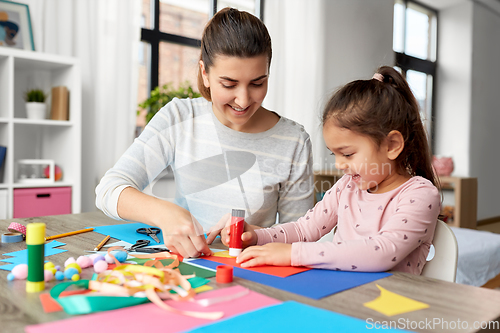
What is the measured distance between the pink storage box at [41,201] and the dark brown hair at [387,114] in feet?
5.57

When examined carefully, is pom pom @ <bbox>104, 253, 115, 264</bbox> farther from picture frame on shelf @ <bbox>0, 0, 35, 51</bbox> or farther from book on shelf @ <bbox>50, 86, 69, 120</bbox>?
picture frame on shelf @ <bbox>0, 0, 35, 51</bbox>

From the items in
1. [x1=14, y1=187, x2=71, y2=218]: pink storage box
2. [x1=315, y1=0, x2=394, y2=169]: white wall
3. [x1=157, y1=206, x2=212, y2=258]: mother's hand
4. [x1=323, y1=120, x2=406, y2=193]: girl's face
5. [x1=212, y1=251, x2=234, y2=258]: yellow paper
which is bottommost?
[x1=14, y1=187, x2=71, y2=218]: pink storage box

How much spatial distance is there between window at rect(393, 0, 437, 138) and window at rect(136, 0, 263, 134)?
82.1 inches

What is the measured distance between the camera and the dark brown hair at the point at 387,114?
97 cm

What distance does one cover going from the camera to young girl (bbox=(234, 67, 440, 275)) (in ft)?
2.83

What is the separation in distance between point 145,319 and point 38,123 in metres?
1.95

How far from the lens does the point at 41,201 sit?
6.97 feet

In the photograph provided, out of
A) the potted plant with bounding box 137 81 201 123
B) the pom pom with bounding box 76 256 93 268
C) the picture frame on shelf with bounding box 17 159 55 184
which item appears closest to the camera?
the pom pom with bounding box 76 256 93 268

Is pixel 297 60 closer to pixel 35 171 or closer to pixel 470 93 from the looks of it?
pixel 35 171

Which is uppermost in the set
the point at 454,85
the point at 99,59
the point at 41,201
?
the point at 454,85

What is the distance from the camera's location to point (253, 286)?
638mm

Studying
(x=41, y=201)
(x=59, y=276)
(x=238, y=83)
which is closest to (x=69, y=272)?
(x=59, y=276)

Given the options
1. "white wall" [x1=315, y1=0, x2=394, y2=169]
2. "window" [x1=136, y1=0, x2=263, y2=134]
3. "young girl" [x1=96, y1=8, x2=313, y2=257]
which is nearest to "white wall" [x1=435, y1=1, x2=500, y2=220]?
"white wall" [x1=315, y1=0, x2=394, y2=169]

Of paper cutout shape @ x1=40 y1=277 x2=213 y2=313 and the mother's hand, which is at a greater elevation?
the mother's hand
